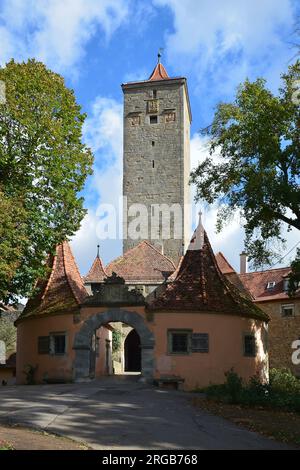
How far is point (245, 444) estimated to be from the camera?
10023 mm

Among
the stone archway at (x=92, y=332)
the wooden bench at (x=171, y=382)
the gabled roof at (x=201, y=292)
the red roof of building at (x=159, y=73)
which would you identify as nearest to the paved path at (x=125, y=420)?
the wooden bench at (x=171, y=382)

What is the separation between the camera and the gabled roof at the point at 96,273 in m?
32.3

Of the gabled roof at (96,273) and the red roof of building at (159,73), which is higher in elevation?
the red roof of building at (159,73)

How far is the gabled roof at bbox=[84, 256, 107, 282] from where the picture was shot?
106 ft

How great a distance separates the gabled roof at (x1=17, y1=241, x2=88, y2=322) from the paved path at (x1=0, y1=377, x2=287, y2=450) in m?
5.85

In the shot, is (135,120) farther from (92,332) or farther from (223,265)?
(92,332)

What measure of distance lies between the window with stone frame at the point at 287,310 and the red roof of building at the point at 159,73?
21.9 metres

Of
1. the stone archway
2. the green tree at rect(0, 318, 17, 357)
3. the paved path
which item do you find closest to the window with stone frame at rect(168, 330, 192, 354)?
the stone archway

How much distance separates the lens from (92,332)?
21469 millimetres

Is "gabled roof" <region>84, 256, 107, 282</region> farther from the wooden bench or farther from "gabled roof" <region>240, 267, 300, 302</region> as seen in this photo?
the wooden bench

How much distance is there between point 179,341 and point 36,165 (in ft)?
27.4

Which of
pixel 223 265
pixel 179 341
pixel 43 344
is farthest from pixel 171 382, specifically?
pixel 223 265

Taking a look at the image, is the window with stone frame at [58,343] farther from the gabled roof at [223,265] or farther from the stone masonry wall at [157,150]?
the stone masonry wall at [157,150]
